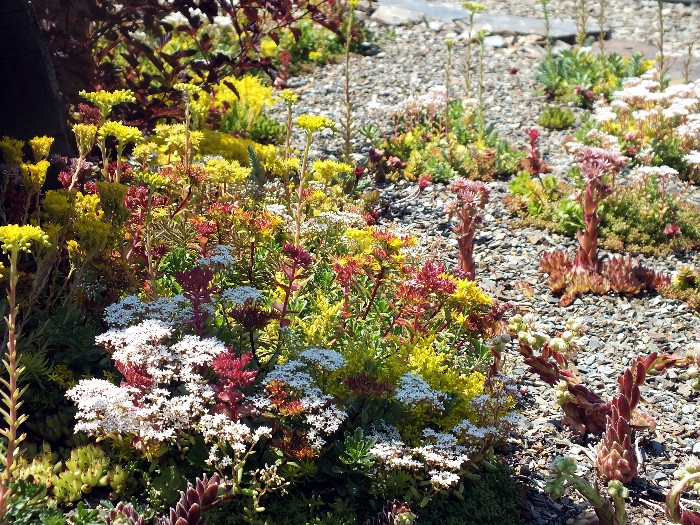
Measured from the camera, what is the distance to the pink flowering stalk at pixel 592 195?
530 cm

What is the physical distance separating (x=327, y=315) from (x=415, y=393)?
0.94 m

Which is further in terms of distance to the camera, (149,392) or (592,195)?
(592,195)

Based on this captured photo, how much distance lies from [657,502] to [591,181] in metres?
2.15

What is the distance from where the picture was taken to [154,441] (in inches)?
125

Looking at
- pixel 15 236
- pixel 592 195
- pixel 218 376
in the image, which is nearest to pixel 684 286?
pixel 592 195

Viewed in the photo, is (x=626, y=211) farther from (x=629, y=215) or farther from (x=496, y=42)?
(x=496, y=42)

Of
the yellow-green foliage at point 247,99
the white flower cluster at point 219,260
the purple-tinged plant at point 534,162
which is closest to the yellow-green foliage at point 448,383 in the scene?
the white flower cluster at point 219,260

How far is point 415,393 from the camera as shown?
11.2ft

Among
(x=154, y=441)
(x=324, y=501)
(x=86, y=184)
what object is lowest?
(x=324, y=501)

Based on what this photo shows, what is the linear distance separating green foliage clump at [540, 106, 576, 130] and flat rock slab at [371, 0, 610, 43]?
3.45 metres

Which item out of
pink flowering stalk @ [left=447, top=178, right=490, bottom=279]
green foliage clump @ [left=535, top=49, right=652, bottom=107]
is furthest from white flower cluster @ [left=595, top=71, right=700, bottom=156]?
pink flowering stalk @ [left=447, top=178, right=490, bottom=279]

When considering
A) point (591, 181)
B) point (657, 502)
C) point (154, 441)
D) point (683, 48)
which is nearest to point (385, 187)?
point (591, 181)

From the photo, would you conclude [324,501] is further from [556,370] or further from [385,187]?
[385,187]

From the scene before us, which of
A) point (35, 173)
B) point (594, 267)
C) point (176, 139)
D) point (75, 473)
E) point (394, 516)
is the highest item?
point (35, 173)
